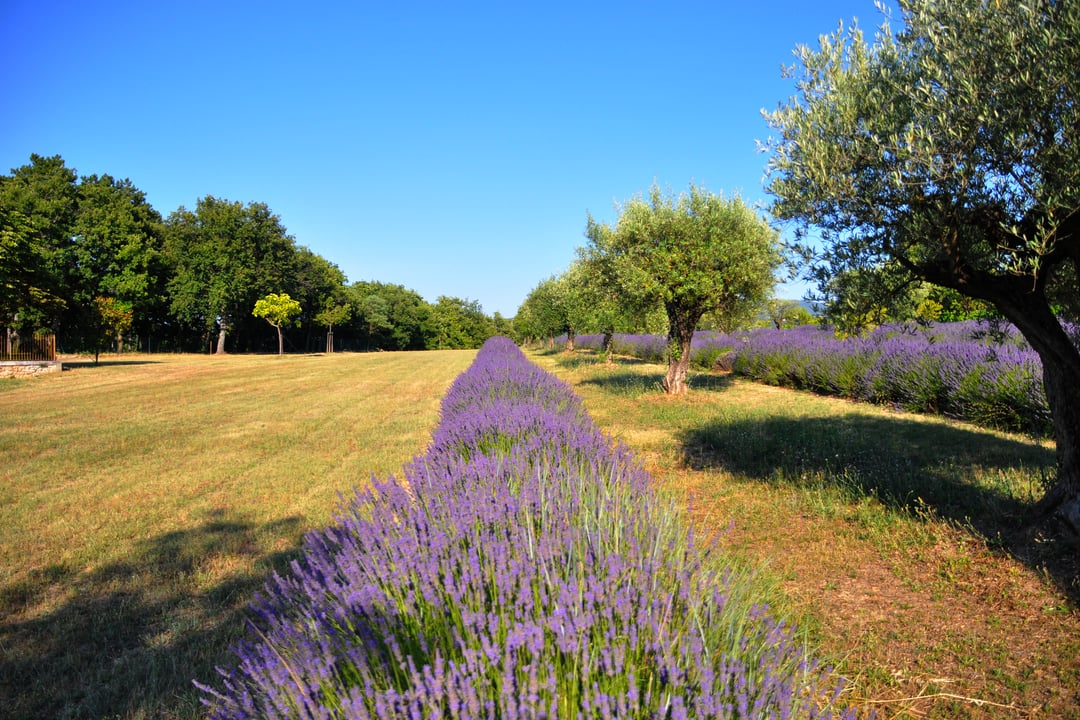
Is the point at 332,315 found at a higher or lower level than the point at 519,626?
higher

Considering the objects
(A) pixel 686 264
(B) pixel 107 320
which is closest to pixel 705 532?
(A) pixel 686 264

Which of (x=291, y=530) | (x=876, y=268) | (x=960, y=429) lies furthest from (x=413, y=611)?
(x=960, y=429)

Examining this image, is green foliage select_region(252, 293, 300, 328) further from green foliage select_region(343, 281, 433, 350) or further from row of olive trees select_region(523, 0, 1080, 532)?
row of olive trees select_region(523, 0, 1080, 532)

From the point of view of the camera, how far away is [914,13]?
4445mm

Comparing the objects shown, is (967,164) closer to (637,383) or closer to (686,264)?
(686,264)

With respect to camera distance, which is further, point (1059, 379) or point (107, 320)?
point (107, 320)

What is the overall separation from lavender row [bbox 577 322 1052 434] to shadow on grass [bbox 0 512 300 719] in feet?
21.3

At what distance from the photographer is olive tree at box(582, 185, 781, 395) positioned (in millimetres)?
13070

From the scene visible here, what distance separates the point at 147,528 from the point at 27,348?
2829cm

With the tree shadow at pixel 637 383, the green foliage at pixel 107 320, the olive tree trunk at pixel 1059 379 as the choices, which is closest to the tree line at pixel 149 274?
the green foliage at pixel 107 320

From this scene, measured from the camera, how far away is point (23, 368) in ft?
73.5

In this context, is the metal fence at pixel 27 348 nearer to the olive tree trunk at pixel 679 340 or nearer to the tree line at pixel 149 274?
the tree line at pixel 149 274

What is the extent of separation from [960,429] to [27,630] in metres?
12.2

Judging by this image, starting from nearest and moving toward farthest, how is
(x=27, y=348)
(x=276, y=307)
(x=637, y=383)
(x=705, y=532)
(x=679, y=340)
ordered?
(x=705, y=532) → (x=679, y=340) → (x=637, y=383) → (x=27, y=348) → (x=276, y=307)
